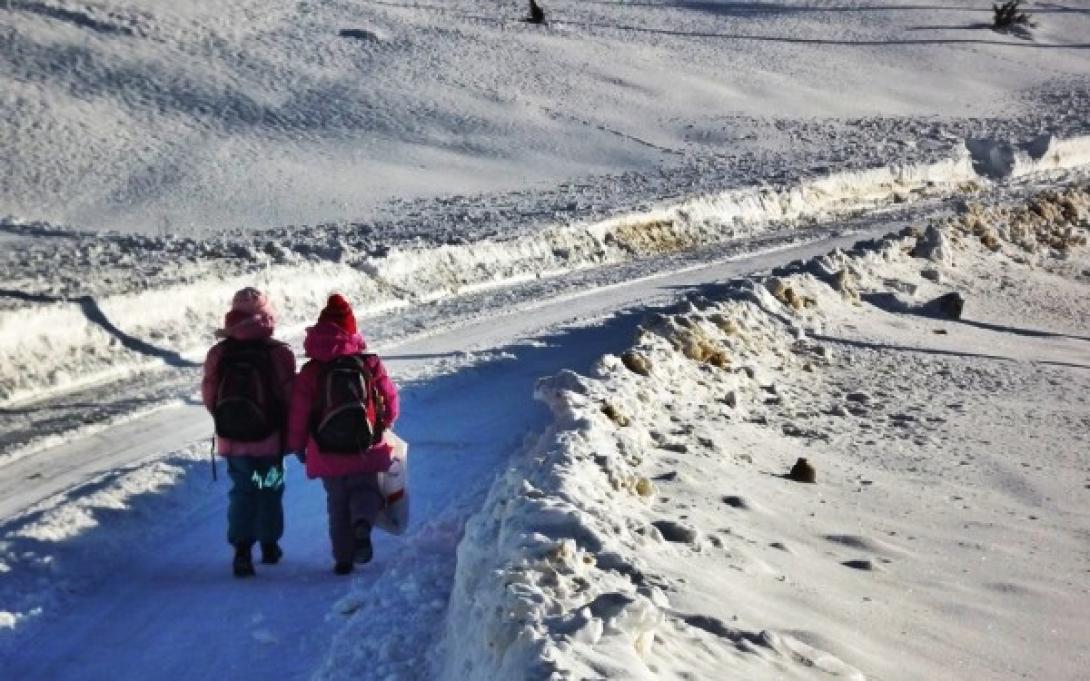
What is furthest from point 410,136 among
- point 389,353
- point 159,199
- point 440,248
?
point 389,353

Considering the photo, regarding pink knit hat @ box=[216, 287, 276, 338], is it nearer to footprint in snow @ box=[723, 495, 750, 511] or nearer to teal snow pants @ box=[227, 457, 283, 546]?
teal snow pants @ box=[227, 457, 283, 546]

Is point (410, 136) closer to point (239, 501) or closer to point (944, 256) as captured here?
point (944, 256)

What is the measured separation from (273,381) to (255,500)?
1.95 ft

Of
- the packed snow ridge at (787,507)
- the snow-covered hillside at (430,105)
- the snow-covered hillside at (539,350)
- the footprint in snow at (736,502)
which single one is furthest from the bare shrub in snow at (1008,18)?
the footprint in snow at (736,502)

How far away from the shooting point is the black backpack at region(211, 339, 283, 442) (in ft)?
23.1

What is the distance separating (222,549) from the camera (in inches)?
307

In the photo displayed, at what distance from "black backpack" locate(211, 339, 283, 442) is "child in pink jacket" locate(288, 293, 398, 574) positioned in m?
0.13

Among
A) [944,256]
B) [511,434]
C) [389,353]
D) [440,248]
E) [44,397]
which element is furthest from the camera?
[944,256]

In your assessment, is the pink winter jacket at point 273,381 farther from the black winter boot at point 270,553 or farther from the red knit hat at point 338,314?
the black winter boot at point 270,553

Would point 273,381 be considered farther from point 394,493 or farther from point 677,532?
point 677,532

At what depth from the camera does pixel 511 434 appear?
31.9 ft

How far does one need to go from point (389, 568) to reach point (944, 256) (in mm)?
13609

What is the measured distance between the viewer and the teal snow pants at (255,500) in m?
7.19

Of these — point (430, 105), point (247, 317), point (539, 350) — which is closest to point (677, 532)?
point (247, 317)
